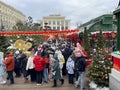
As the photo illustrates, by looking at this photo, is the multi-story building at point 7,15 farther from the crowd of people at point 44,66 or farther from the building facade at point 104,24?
the crowd of people at point 44,66

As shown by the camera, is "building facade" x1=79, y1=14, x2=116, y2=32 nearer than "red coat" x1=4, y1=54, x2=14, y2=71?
No

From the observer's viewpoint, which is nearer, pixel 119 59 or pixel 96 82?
pixel 119 59

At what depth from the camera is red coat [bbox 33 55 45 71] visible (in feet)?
47.4

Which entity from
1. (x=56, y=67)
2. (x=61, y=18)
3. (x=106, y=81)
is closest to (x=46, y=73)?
(x=56, y=67)

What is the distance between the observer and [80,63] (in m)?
12.5

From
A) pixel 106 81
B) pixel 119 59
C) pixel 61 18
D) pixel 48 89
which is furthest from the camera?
pixel 61 18

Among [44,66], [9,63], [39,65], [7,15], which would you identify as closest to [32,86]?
[39,65]

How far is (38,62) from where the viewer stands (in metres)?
14.5

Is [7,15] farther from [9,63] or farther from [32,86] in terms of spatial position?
[32,86]

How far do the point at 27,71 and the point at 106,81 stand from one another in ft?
15.5

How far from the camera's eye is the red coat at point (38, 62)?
47.4 feet

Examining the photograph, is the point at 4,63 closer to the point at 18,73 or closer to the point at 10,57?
the point at 10,57

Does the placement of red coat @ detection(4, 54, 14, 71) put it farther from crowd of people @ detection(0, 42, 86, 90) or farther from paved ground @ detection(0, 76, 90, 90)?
paved ground @ detection(0, 76, 90, 90)

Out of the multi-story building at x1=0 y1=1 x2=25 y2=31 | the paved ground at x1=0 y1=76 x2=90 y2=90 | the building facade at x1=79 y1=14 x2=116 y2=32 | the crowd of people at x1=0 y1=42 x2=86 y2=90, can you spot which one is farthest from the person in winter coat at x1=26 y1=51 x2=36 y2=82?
the multi-story building at x1=0 y1=1 x2=25 y2=31
